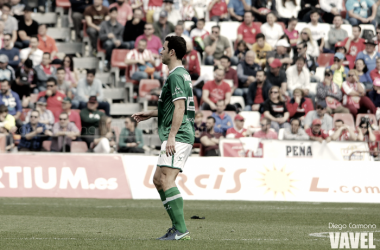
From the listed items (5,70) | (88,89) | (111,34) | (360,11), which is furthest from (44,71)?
(360,11)

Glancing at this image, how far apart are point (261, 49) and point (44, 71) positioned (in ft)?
22.2

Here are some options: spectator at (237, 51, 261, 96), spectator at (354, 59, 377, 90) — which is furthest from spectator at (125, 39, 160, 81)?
spectator at (354, 59, 377, 90)

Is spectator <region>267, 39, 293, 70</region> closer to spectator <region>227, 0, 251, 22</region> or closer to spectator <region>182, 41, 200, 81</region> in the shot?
spectator <region>182, 41, 200, 81</region>

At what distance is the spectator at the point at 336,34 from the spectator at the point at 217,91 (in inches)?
218

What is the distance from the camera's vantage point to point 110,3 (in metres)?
22.6

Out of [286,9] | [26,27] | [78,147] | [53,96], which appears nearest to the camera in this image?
[78,147]

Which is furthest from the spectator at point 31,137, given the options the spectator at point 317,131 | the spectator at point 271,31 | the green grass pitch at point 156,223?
the spectator at point 271,31

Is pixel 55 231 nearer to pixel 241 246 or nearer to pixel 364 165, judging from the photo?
pixel 241 246

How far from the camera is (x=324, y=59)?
22.3 meters

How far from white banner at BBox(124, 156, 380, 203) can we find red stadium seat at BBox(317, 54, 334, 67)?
23.2 ft

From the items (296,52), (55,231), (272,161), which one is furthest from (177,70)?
(296,52)

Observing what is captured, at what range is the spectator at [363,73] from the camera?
20.8 meters

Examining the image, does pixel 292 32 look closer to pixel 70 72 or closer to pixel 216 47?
pixel 216 47

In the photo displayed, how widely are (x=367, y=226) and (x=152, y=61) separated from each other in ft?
38.0
